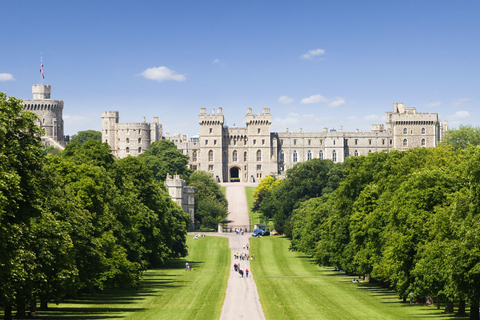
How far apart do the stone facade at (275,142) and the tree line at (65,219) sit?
91911mm

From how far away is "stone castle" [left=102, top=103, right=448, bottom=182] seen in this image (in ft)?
499

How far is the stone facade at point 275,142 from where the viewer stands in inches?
5984

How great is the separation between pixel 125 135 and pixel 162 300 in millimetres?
120412

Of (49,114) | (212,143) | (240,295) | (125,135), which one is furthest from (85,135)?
(240,295)

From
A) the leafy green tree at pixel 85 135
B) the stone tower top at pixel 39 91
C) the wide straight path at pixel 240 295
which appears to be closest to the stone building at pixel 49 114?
the stone tower top at pixel 39 91

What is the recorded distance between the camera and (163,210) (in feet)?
195

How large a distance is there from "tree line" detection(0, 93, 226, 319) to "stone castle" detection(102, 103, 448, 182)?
9193 cm

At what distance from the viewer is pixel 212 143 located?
153375 millimetres

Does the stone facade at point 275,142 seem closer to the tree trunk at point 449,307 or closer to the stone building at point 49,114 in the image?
the stone building at point 49,114

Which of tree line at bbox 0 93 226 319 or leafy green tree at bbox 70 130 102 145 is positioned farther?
leafy green tree at bbox 70 130 102 145

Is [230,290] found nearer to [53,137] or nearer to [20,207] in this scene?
[20,207]

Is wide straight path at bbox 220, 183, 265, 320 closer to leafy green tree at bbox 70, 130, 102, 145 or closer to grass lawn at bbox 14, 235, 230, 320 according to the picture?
grass lawn at bbox 14, 235, 230, 320

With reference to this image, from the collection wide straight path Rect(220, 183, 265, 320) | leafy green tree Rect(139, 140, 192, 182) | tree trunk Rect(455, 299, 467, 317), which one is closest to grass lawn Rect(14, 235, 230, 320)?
wide straight path Rect(220, 183, 265, 320)

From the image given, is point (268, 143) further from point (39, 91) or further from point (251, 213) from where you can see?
point (39, 91)
